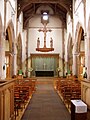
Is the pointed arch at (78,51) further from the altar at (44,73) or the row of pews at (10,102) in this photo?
the row of pews at (10,102)

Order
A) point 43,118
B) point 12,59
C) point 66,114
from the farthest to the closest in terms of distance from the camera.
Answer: point 12,59 → point 66,114 → point 43,118

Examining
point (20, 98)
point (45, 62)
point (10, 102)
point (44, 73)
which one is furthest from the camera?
point (45, 62)

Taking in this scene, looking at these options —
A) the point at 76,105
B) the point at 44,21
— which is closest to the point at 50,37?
the point at 44,21

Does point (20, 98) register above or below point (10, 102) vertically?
below

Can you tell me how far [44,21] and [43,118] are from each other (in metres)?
23.2

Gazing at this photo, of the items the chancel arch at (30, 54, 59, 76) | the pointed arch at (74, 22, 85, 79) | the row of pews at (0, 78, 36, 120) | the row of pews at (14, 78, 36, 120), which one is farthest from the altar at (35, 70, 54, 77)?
the row of pews at (0, 78, 36, 120)

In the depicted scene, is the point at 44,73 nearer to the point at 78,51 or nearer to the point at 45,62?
the point at 45,62

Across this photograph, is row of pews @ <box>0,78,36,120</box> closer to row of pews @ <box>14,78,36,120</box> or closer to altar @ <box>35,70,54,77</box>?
row of pews @ <box>14,78,36,120</box>

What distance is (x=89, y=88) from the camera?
20.2ft

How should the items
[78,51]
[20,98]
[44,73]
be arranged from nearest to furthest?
[20,98]
[78,51]
[44,73]

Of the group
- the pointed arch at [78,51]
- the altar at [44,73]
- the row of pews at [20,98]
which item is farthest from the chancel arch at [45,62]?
the row of pews at [20,98]

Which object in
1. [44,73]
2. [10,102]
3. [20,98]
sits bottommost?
[20,98]

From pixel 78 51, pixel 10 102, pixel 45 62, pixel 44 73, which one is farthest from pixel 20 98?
pixel 45 62

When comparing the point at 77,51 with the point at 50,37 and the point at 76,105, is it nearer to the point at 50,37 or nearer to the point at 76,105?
the point at 50,37
